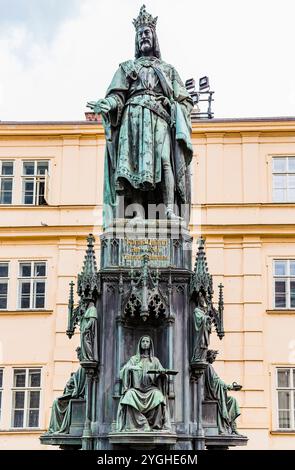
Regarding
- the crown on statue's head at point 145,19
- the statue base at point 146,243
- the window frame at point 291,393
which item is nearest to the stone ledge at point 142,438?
the statue base at point 146,243

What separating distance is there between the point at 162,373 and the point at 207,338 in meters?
0.94

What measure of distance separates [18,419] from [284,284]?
9.29 m

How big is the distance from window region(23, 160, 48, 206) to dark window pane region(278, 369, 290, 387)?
9547 millimetres

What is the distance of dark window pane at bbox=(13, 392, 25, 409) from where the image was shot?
2730 centimetres

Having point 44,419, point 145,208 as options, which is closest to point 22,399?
point 44,419

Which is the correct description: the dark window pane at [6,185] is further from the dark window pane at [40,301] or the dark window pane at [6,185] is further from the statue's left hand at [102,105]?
the statue's left hand at [102,105]

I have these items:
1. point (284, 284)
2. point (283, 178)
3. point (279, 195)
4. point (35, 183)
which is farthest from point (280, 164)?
point (35, 183)

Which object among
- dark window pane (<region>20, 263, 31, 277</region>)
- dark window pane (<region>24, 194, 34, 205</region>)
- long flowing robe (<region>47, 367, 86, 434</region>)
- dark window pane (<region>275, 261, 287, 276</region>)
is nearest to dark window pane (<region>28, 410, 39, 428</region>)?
dark window pane (<region>20, 263, 31, 277</region>)

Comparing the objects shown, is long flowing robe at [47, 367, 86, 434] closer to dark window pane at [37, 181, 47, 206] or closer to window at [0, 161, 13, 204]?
dark window pane at [37, 181, 47, 206]

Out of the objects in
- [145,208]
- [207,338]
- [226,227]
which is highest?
[226,227]

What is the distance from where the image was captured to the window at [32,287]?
93.1 feet

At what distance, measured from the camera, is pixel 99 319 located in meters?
11.3

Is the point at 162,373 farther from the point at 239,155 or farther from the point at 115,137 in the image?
the point at 239,155

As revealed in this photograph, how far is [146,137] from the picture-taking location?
12336 mm
